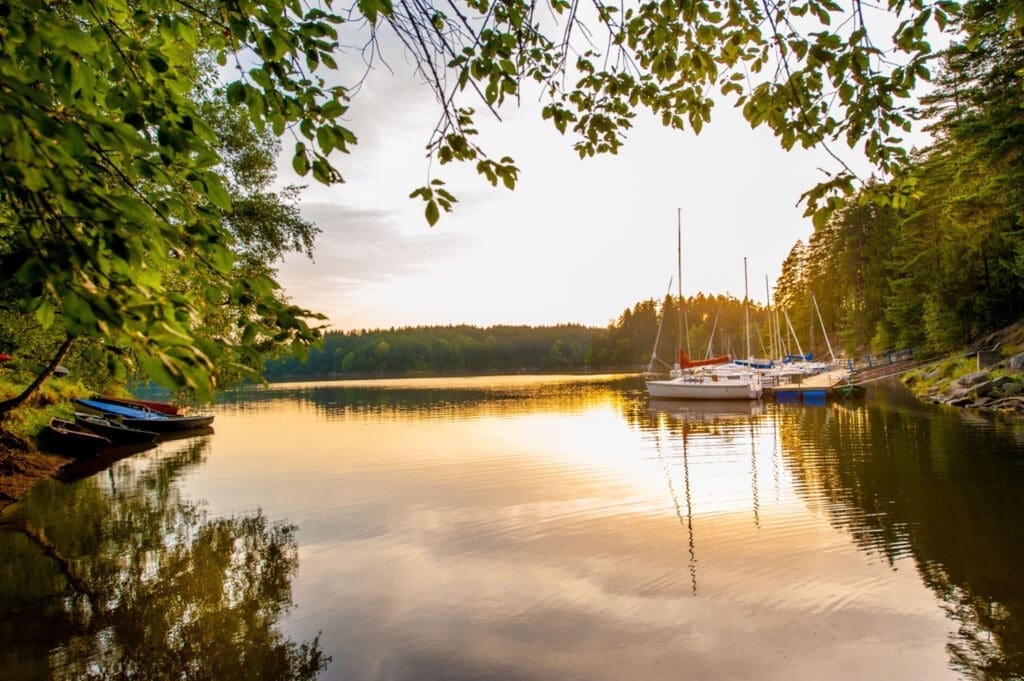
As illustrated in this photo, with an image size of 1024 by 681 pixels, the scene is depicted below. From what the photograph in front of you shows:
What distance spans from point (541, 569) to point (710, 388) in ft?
109

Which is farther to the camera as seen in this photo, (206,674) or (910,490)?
(910,490)

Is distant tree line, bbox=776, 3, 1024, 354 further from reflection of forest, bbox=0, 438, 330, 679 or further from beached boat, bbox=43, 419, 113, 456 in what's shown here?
beached boat, bbox=43, 419, 113, 456

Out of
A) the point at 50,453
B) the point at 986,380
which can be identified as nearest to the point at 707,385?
the point at 986,380

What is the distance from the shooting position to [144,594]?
856 centimetres

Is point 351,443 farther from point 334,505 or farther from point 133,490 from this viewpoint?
point 334,505

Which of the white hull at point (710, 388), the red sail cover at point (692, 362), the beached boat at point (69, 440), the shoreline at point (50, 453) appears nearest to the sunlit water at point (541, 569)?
the shoreline at point (50, 453)

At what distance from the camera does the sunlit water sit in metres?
6.61

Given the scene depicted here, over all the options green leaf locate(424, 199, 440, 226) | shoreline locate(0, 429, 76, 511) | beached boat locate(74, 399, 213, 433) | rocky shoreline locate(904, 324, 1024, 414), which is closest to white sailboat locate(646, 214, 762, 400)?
rocky shoreline locate(904, 324, 1024, 414)

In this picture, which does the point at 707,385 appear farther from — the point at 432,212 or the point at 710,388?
the point at 432,212

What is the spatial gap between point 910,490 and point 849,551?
5.01 metres

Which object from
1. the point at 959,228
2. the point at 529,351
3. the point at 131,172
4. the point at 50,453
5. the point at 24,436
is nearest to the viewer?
the point at 131,172

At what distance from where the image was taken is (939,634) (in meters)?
6.68

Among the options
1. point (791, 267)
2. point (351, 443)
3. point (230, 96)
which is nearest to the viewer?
point (230, 96)

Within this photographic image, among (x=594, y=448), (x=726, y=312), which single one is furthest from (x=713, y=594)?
(x=726, y=312)
